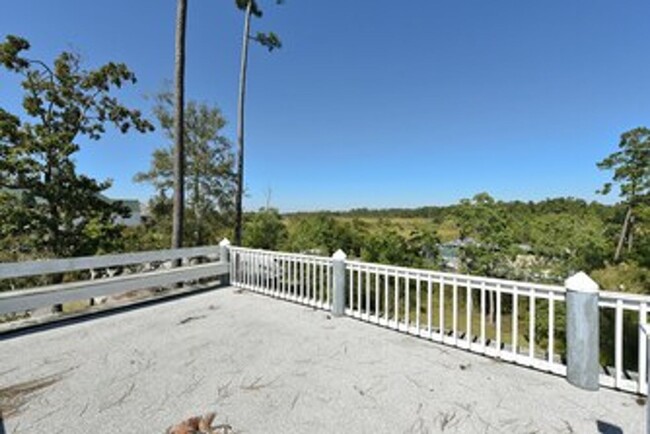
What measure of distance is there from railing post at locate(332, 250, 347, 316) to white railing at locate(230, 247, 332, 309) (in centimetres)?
25

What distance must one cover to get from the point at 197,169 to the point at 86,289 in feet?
24.9

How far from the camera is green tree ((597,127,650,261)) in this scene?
17.8 meters

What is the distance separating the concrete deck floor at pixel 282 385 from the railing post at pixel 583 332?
0.40 ft

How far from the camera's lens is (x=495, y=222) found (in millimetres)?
11844

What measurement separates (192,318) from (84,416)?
7.73 ft

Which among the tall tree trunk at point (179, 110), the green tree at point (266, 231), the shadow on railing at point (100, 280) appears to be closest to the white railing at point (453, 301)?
the shadow on railing at point (100, 280)

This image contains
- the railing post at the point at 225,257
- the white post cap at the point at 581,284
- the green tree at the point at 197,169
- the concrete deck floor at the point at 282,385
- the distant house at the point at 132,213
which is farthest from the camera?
the green tree at the point at 197,169

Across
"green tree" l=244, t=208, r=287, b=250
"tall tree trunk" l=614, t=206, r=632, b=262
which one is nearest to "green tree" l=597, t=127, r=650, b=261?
"tall tree trunk" l=614, t=206, r=632, b=262

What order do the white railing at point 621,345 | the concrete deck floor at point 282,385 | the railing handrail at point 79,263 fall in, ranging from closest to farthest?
the concrete deck floor at point 282,385, the white railing at point 621,345, the railing handrail at point 79,263

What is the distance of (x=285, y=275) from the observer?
5.83 metres

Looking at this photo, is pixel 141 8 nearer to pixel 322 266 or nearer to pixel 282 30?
pixel 282 30

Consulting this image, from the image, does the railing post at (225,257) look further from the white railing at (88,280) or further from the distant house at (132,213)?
the distant house at (132,213)

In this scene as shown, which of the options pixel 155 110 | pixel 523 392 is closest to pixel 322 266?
pixel 523 392

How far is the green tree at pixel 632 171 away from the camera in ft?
58.5
